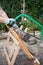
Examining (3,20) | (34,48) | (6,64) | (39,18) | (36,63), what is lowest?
(39,18)

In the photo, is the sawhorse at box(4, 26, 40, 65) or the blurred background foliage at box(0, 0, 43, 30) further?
the blurred background foliage at box(0, 0, 43, 30)

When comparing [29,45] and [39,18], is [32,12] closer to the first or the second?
[39,18]

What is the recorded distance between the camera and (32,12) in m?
8.36

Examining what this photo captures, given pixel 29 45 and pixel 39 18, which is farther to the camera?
pixel 39 18

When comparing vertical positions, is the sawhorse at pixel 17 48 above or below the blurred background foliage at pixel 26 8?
above

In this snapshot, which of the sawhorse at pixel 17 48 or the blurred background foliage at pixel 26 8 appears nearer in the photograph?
the sawhorse at pixel 17 48

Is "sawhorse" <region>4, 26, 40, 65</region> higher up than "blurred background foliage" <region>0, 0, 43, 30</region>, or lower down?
higher up

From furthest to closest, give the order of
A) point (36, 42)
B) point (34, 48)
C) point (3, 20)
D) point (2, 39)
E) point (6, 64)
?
1. point (2, 39)
2. point (36, 42)
3. point (34, 48)
4. point (6, 64)
5. point (3, 20)

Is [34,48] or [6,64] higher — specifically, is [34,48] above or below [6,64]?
below

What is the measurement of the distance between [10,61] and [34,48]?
1648 millimetres

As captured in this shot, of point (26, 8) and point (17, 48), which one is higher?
point (17, 48)

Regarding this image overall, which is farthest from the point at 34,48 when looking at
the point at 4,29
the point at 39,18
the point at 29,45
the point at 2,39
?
the point at 39,18

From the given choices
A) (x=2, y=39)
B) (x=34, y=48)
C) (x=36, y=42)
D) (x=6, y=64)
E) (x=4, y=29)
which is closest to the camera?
Result: (x=6, y=64)

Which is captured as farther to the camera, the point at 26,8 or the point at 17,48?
the point at 26,8
